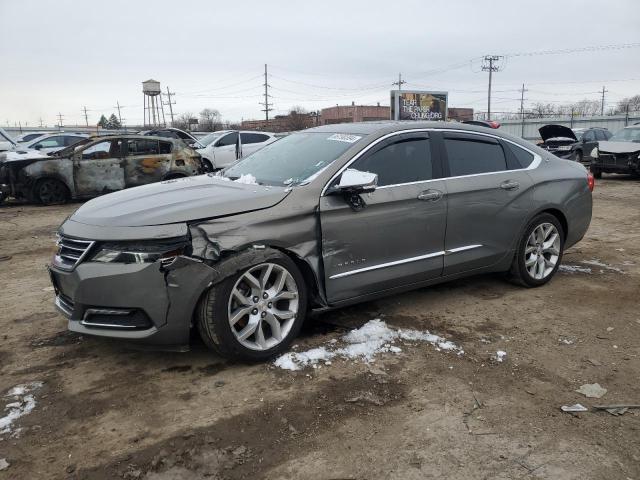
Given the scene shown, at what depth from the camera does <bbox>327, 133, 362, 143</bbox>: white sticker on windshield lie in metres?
4.21

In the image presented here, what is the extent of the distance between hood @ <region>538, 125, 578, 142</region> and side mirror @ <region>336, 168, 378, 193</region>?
14595mm

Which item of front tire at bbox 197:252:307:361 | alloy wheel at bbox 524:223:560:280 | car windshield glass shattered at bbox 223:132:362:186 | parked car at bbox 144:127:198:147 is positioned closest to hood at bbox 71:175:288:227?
car windshield glass shattered at bbox 223:132:362:186

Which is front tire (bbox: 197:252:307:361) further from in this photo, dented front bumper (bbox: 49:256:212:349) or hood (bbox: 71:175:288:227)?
hood (bbox: 71:175:288:227)

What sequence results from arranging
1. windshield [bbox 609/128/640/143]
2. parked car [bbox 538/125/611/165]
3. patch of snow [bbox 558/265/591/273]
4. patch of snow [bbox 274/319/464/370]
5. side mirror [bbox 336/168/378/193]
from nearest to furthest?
1. patch of snow [bbox 274/319/464/370]
2. side mirror [bbox 336/168/378/193]
3. patch of snow [bbox 558/265/591/273]
4. windshield [bbox 609/128/640/143]
5. parked car [bbox 538/125/611/165]

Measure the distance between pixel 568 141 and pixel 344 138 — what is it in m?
15.5

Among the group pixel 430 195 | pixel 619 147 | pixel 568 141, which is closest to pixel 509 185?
pixel 430 195

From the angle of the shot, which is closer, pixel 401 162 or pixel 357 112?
pixel 401 162

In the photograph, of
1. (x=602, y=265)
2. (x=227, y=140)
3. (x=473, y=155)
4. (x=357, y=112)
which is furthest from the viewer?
(x=357, y=112)

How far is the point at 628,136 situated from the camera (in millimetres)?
15797

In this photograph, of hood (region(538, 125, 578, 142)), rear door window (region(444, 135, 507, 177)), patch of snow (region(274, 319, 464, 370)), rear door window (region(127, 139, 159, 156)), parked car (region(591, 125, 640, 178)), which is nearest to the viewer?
patch of snow (region(274, 319, 464, 370))

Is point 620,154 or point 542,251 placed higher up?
point 620,154

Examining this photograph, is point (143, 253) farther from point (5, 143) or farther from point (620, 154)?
point (620, 154)

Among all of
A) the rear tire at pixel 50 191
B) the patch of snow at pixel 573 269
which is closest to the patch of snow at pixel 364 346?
the patch of snow at pixel 573 269

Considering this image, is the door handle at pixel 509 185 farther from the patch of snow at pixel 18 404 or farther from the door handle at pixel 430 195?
the patch of snow at pixel 18 404
